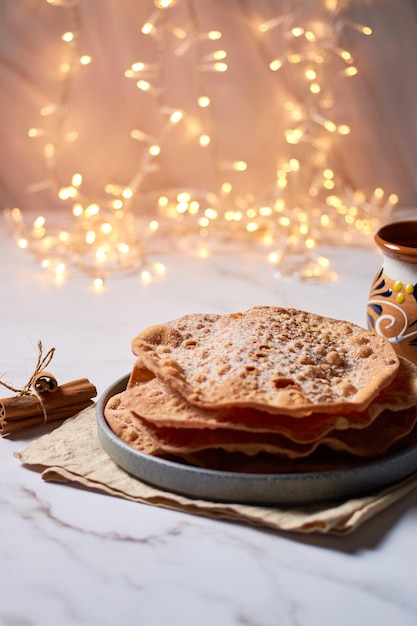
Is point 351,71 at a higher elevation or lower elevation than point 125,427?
higher

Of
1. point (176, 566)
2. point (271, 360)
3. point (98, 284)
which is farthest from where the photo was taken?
point (98, 284)

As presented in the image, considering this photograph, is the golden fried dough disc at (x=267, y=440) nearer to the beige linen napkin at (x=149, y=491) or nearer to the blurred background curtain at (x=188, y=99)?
the beige linen napkin at (x=149, y=491)

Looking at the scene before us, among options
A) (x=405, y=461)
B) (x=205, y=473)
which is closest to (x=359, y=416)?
(x=405, y=461)

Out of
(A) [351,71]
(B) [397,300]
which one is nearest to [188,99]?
(A) [351,71]

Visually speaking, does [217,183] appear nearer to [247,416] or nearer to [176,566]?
[247,416]

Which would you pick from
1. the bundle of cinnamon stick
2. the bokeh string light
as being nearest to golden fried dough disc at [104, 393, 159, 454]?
the bundle of cinnamon stick

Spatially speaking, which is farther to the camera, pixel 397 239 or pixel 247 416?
pixel 397 239

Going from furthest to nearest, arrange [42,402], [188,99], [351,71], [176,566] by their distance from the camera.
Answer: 1. [188,99]
2. [351,71]
3. [42,402]
4. [176,566]

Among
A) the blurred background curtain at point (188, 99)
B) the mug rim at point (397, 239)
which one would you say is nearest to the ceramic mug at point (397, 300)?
the mug rim at point (397, 239)

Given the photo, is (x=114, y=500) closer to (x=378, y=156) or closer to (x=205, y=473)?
(x=205, y=473)
